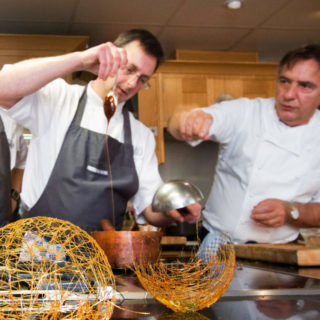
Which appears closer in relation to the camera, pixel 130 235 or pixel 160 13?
pixel 130 235

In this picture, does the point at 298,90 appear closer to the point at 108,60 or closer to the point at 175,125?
the point at 175,125

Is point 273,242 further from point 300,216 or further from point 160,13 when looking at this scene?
point 160,13

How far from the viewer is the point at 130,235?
0.87 meters

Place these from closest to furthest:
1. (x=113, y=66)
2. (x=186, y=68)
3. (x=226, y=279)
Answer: (x=226, y=279)
(x=113, y=66)
(x=186, y=68)

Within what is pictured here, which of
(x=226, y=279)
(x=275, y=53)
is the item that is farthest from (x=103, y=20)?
(x=226, y=279)

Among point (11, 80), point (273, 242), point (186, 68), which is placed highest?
point (186, 68)

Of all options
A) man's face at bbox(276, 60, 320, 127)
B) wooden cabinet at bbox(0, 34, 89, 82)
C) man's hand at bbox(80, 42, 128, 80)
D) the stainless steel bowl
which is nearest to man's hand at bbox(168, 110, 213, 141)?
the stainless steel bowl

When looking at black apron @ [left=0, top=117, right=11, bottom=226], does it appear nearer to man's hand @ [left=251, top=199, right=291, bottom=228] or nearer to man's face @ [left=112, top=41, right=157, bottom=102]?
man's face @ [left=112, top=41, right=157, bottom=102]

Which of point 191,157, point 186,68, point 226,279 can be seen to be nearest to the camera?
point 226,279

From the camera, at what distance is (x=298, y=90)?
1.58 meters

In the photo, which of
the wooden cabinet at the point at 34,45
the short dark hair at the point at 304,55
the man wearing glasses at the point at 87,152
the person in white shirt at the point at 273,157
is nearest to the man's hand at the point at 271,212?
the person in white shirt at the point at 273,157

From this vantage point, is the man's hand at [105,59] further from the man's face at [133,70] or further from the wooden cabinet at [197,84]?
the wooden cabinet at [197,84]

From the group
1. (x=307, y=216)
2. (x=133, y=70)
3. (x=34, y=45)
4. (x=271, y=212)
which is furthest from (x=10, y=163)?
(x=34, y=45)

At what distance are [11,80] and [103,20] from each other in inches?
75.7
